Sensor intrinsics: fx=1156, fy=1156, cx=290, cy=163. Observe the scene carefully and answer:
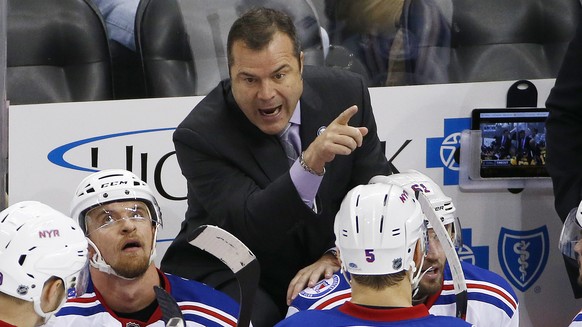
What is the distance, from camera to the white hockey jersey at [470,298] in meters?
3.39

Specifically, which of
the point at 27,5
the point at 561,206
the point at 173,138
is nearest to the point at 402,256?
the point at 173,138

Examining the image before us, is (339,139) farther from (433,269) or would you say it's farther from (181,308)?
(181,308)

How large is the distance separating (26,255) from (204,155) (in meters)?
0.94

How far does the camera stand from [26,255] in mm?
2686

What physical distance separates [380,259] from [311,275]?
806 millimetres

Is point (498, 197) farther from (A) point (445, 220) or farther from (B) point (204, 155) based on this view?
(B) point (204, 155)

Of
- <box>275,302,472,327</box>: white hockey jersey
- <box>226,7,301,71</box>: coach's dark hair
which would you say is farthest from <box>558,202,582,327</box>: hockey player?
<box>226,7,301,71</box>: coach's dark hair

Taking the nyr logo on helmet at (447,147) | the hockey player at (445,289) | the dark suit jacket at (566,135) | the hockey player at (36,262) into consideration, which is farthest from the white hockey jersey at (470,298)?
the hockey player at (36,262)

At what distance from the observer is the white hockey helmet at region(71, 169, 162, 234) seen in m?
3.41

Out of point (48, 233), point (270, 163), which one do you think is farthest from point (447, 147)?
point (48, 233)

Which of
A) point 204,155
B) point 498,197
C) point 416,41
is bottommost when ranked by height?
point 498,197

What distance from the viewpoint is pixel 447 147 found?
415 cm

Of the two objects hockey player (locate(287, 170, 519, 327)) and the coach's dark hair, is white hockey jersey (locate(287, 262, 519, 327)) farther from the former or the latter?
the coach's dark hair

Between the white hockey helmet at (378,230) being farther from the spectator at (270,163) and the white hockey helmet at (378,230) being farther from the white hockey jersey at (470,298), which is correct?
the white hockey jersey at (470,298)
